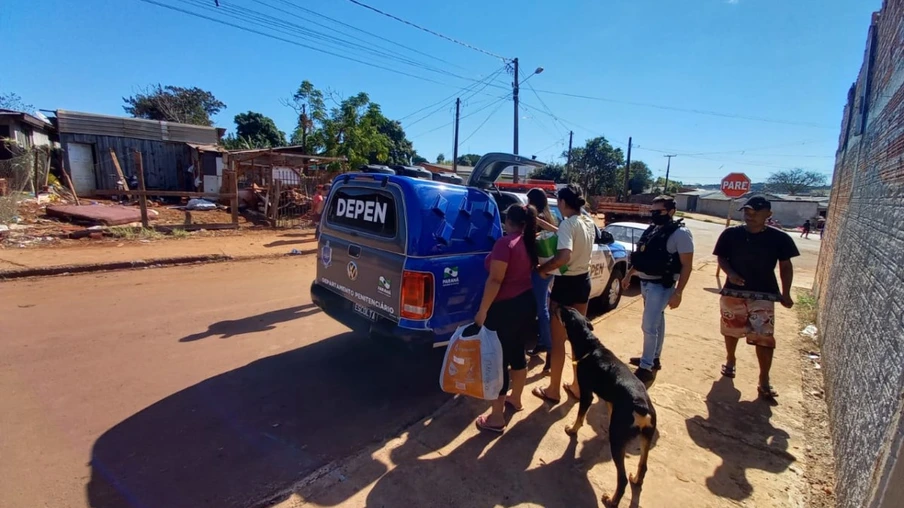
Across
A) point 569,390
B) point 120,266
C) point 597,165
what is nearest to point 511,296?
point 569,390

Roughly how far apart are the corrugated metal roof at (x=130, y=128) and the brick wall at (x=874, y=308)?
23874 mm

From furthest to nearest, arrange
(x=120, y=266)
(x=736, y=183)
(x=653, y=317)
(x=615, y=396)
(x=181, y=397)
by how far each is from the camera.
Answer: (x=736, y=183) → (x=120, y=266) → (x=653, y=317) → (x=181, y=397) → (x=615, y=396)

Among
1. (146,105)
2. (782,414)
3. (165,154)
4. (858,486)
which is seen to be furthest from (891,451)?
(146,105)

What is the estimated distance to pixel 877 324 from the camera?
258 centimetres

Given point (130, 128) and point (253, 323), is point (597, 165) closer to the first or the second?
point (130, 128)

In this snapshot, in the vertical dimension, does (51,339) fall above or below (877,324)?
below

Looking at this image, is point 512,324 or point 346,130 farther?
point 346,130

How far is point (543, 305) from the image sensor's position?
3912 mm

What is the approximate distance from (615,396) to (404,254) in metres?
1.83

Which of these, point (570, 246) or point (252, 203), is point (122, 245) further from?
point (570, 246)

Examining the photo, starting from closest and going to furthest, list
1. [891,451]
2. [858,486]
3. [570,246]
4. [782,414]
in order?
[891,451]
[858,486]
[570,246]
[782,414]

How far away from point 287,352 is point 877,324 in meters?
4.87

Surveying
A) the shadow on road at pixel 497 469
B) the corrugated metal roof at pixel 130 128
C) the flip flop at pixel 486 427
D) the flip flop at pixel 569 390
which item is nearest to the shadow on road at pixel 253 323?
the shadow on road at pixel 497 469

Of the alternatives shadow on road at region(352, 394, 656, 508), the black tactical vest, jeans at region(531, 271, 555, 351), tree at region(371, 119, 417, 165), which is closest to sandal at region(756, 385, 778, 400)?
the black tactical vest
